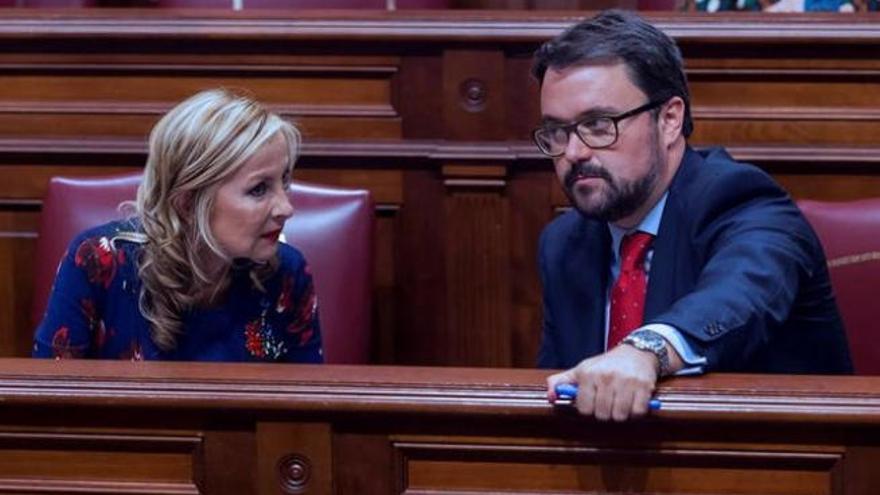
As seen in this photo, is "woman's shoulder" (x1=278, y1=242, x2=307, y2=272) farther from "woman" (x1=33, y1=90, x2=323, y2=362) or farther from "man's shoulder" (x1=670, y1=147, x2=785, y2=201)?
"man's shoulder" (x1=670, y1=147, x2=785, y2=201)

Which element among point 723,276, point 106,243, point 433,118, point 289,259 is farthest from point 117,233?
point 723,276

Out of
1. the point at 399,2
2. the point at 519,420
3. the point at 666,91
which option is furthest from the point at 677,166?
the point at 399,2

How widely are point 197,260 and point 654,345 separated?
1.44 feet

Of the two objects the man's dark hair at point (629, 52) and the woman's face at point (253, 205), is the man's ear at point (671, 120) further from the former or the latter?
the woman's face at point (253, 205)

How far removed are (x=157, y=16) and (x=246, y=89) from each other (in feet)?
0.36

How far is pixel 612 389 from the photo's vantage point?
2.61ft

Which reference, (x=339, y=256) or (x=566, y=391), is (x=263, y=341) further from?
(x=566, y=391)

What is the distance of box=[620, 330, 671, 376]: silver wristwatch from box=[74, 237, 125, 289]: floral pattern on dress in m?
0.48

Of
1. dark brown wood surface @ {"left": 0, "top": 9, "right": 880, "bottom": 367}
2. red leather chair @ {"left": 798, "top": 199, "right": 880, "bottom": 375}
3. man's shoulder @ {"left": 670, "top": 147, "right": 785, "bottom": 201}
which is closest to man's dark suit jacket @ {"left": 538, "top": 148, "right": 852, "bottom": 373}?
man's shoulder @ {"left": 670, "top": 147, "right": 785, "bottom": 201}

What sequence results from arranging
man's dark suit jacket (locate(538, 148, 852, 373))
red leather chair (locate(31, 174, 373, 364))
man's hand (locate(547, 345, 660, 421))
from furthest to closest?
red leather chair (locate(31, 174, 373, 364))
man's dark suit jacket (locate(538, 148, 852, 373))
man's hand (locate(547, 345, 660, 421))

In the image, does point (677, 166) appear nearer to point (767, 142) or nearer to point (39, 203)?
point (767, 142)

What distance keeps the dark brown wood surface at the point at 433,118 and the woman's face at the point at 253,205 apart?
26 centimetres

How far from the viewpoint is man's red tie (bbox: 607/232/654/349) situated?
107 cm

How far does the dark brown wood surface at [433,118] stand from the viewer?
1.40 m
